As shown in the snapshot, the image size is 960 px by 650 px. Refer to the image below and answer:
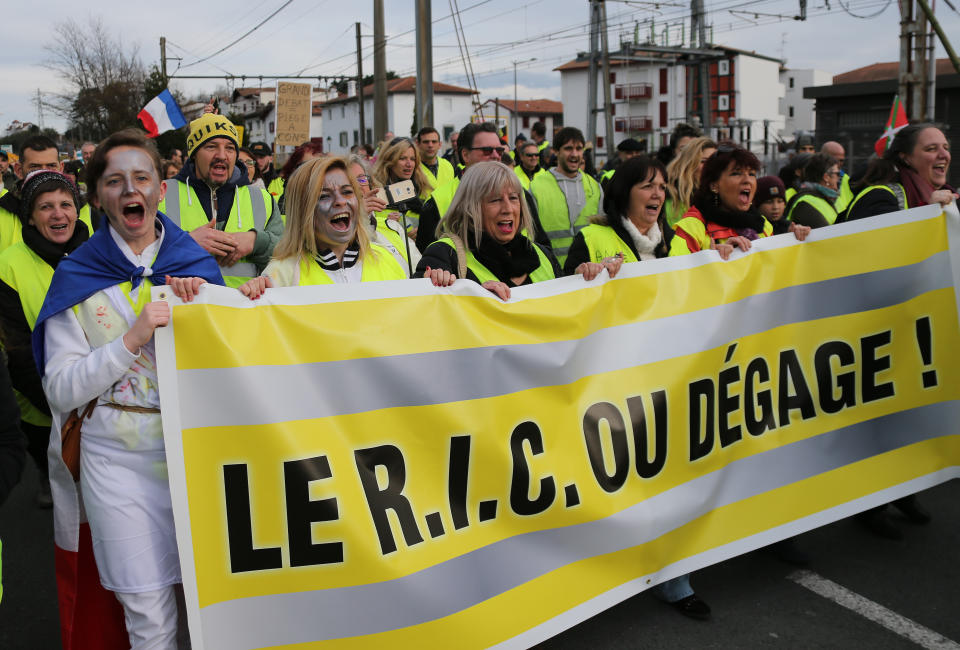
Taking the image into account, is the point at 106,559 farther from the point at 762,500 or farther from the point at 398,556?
the point at 762,500

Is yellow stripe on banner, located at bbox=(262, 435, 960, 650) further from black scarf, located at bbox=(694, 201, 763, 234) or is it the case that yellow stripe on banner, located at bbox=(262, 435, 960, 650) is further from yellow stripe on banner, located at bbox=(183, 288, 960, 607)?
black scarf, located at bbox=(694, 201, 763, 234)

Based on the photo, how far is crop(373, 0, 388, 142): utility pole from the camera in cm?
1973

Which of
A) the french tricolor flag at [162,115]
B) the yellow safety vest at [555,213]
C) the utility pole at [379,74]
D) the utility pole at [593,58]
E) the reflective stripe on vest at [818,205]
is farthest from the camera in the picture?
the utility pole at [593,58]

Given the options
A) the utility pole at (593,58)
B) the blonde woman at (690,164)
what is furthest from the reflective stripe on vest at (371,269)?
the utility pole at (593,58)

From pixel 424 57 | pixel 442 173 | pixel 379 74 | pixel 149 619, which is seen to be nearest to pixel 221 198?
pixel 149 619

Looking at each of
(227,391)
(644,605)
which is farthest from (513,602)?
(227,391)

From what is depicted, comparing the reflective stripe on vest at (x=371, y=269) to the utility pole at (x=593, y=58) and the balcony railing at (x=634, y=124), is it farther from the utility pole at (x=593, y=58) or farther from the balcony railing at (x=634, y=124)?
the balcony railing at (x=634, y=124)

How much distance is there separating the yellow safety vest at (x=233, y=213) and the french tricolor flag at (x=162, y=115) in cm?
151

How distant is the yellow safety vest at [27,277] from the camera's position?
431 cm

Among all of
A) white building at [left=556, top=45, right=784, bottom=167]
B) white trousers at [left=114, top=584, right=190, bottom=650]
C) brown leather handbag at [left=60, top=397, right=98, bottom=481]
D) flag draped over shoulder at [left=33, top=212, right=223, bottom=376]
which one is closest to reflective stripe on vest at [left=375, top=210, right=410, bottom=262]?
flag draped over shoulder at [left=33, top=212, right=223, bottom=376]

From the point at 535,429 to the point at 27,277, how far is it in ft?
9.22

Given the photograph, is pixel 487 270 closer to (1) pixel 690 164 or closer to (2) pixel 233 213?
(2) pixel 233 213

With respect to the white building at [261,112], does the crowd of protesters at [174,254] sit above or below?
below

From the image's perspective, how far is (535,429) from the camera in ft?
10.6
